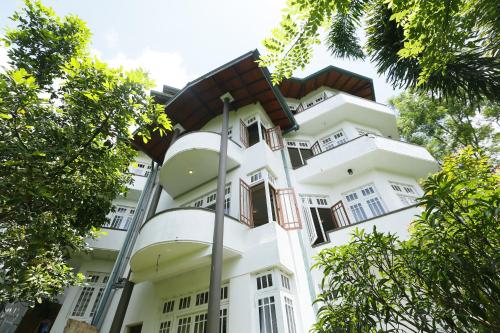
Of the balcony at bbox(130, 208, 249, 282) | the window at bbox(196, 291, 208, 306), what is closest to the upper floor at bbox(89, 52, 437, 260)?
the balcony at bbox(130, 208, 249, 282)

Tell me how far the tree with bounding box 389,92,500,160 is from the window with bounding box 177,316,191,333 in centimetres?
1320

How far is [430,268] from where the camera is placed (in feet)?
7.48

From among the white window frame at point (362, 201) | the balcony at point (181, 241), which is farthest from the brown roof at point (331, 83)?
the balcony at point (181, 241)

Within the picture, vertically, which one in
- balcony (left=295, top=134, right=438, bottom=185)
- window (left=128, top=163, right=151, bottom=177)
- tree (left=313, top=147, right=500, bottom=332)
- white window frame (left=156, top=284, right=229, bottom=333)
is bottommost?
tree (left=313, top=147, right=500, bottom=332)

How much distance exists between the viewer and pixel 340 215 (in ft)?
27.2

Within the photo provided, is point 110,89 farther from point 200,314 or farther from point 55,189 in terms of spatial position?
point 200,314

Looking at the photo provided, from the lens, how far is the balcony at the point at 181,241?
6.05 metres

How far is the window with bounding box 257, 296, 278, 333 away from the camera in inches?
192

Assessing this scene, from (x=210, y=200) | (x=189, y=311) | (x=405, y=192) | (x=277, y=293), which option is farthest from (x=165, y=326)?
(x=405, y=192)

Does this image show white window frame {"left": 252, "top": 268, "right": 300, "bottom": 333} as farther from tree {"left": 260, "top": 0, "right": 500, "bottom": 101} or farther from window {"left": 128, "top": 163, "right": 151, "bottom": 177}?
window {"left": 128, "top": 163, "right": 151, "bottom": 177}

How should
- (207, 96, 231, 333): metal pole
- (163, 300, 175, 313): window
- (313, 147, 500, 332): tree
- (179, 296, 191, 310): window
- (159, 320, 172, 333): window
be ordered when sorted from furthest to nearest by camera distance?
(163, 300, 175, 313): window → (179, 296, 191, 310): window → (159, 320, 172, 333): window → (207, 96, 231, 333): metal pole → (313, 147, 500, 332): tree

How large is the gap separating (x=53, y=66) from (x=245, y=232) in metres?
5.92

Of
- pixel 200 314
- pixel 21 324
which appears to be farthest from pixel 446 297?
pixel 21 324

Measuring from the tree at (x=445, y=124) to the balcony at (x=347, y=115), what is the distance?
225cm
